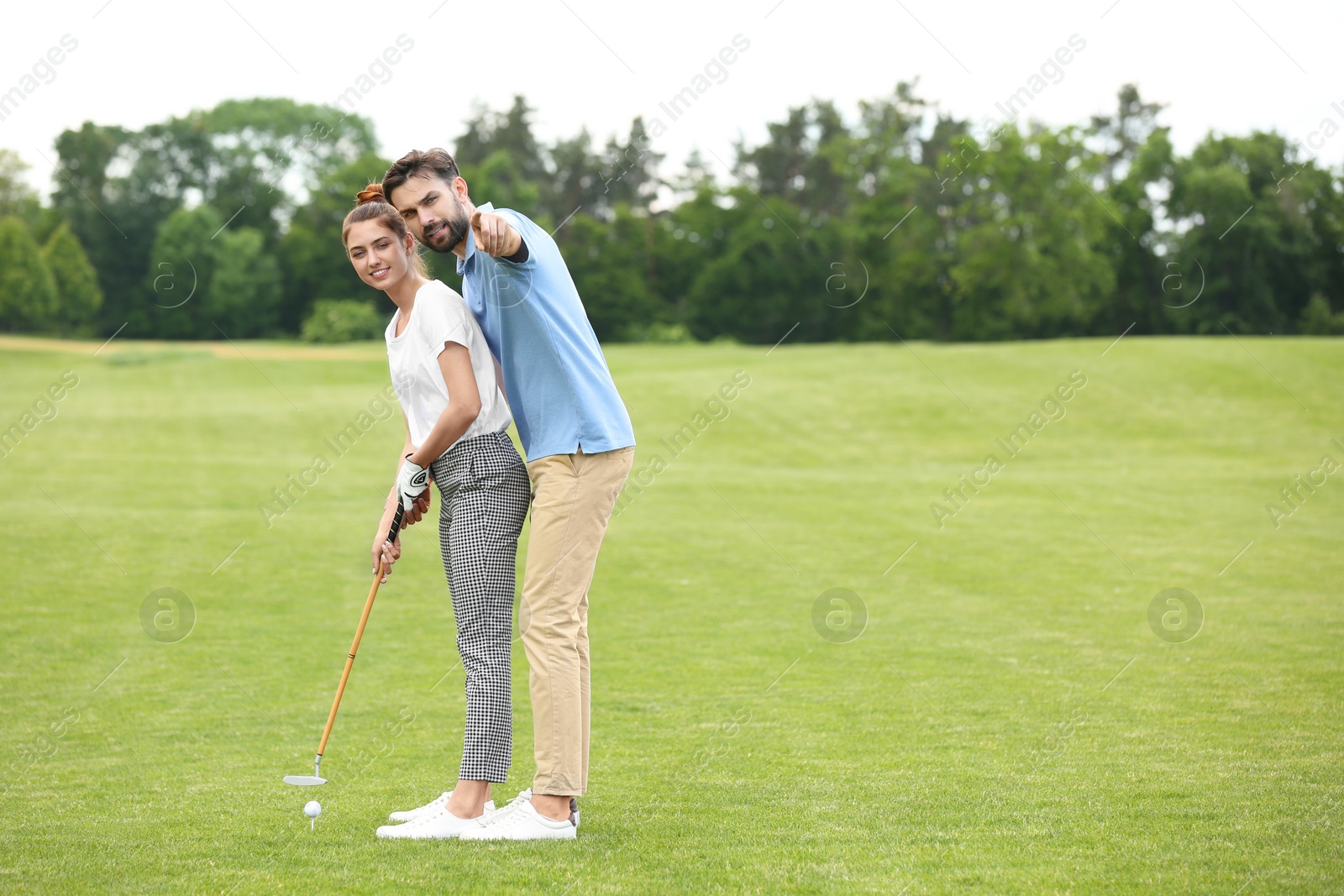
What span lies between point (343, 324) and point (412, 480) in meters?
54.9

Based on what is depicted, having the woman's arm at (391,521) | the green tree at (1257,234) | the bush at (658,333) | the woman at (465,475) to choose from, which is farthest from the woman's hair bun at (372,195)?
the bush at (658,333)

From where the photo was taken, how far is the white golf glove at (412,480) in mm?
4090

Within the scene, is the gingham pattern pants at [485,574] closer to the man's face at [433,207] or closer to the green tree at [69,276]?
the man's face at [433,207]

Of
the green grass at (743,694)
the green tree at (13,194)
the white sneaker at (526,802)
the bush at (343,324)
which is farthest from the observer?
the green tree at (13,194)

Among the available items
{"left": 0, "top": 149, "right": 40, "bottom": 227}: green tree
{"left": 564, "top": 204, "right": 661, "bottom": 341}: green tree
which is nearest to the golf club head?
{"left": 564, "top": 204, "right": 661, "bottom": 341}: green tree

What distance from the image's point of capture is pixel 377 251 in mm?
4156

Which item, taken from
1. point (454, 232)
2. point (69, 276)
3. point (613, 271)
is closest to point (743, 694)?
point (454, 232)

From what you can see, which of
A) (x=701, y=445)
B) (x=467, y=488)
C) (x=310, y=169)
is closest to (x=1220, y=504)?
(x=701, y=445)

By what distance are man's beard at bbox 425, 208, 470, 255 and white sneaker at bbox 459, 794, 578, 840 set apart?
74.4 inches

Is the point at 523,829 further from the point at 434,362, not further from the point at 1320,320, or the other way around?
the point at 1320,320

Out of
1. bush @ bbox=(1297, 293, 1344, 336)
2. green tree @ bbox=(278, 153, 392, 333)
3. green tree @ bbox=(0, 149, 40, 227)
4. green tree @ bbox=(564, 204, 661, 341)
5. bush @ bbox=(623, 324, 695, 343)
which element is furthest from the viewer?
green tree @ bbox=(564, 204, 661, 341)

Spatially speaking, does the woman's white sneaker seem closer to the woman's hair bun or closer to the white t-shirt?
the white t-shirt

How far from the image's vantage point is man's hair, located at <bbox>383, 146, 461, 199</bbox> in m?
3.79

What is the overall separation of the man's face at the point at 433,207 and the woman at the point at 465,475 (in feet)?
0.69
